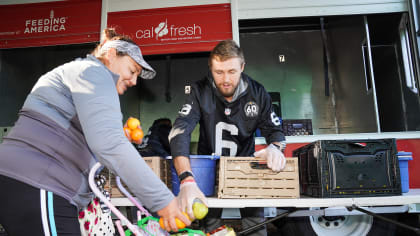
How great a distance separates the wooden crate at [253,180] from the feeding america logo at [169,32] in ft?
9.22

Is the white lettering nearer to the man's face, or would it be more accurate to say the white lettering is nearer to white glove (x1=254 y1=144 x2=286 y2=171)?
the man's face

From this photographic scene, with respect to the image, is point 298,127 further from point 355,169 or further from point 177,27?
point 355,169

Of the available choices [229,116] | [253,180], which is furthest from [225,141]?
[253,180]

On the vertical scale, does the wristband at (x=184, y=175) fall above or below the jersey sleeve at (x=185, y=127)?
below

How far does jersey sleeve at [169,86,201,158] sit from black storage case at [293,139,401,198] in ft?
2.73

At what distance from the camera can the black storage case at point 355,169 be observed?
1969mm

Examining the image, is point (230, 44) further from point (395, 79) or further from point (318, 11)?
point (395, 79)

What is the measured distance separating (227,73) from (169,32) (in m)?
2.46

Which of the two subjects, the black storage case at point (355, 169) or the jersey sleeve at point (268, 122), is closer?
the black storage case at point (355, 169)

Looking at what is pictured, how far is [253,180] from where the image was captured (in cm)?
197

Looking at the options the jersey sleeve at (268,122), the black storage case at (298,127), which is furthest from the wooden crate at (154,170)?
the black storage case at (298,127)

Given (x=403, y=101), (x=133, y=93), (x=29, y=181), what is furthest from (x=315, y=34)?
(x=29, y=181)

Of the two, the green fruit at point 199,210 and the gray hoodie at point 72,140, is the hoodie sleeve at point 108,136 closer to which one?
the gray hoodie at point 72,140

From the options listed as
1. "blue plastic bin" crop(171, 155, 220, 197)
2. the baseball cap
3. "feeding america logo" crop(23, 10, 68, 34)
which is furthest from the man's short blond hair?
"feeding america logo" crop(23, 10, 68, 34)
